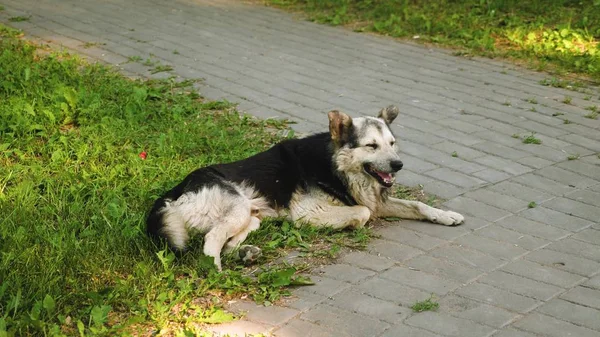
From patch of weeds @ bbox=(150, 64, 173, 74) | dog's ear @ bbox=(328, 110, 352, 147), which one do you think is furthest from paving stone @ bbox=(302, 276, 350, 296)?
patch of weeds @ bbox=(150, 64, 173, 74)

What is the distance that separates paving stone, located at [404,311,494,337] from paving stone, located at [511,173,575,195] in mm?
2580

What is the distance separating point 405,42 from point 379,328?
25.5 feet

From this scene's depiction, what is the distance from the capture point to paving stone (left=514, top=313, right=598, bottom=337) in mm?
4648

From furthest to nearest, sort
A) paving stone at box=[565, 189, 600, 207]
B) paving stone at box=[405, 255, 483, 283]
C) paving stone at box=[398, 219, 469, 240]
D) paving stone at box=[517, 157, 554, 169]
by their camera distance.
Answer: paving stone at box=[517, 157, 554, 169], paving stone at box=[565, 189, 600, 207], paving stone at box=[398, 219, 469, 240], paving stone at box=[405, 255, 483, 283]

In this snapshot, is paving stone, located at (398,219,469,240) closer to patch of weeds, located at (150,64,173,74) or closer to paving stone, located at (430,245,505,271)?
paving stone, located at (430,245,505,271)

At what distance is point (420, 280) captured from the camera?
5.32 metres

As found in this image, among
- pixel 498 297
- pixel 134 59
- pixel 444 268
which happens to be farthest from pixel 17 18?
pixel 498 297

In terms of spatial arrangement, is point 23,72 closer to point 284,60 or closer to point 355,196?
point 284,60

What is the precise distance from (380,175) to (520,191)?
1525mm

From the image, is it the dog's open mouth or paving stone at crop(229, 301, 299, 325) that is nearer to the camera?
paving stone at crop(229, 301, 299, 325)

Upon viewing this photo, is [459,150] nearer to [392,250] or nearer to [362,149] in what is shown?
[362,149]

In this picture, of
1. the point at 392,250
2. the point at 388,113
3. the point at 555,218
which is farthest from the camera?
the point at 388,113

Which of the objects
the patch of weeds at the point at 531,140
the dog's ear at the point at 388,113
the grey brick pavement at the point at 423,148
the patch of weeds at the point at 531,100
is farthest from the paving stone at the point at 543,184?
the patch of weeds at the point at 531,100

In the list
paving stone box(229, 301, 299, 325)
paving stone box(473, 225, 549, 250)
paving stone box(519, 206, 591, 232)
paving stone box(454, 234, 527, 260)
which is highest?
paving stone box(519, 206, 591, 232)
